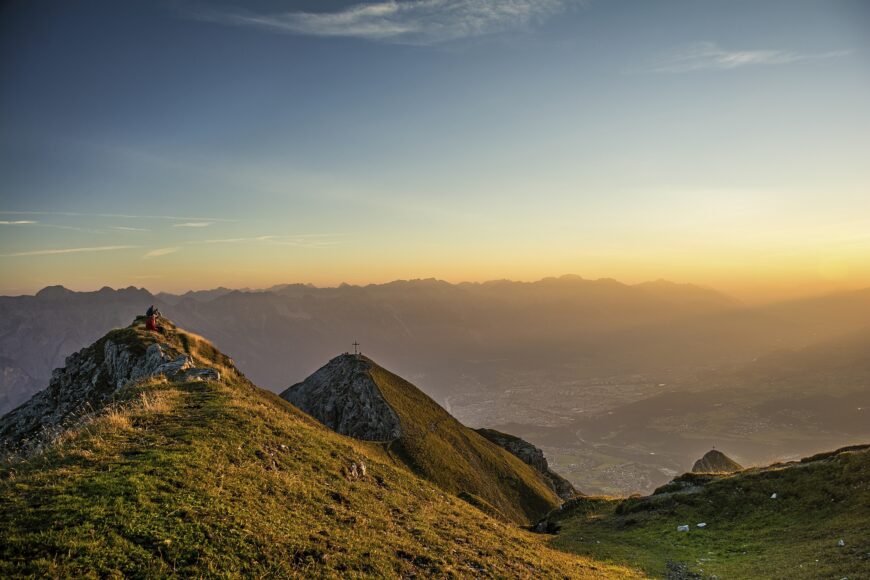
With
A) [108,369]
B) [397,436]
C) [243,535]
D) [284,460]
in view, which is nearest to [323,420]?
[397,436]

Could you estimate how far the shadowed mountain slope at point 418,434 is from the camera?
269 feet

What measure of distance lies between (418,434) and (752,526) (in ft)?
202

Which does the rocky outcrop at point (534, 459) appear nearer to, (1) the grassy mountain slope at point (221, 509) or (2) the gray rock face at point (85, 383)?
(2) the gray rock face at point (85, 383)

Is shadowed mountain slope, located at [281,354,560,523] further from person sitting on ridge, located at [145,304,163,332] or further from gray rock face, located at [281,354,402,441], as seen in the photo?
person sitting on ridge, located at [145,304,163,332]

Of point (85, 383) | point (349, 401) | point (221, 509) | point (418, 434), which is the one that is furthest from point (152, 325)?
point (221, 509)

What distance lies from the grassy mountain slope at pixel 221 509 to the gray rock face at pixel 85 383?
3111 cm

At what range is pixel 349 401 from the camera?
336 ft

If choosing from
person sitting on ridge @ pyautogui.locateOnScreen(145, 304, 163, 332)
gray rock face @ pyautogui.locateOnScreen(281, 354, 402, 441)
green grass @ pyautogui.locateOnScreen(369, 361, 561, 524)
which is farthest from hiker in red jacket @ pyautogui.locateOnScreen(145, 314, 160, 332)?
gray rock face @ pyautogui.locateOnScreen(281, 354, 402, 441)

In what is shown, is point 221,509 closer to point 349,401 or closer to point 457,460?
point 457,460

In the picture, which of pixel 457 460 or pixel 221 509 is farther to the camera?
pixel 457 460

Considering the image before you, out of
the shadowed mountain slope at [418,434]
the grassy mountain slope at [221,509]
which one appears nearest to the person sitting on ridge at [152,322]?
the shadowed mountain slope at [418,434]

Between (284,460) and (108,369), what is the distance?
53384 millimetres

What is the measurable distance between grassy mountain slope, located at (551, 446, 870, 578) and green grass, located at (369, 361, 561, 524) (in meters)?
32.4

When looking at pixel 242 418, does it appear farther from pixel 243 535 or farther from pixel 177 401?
pixel 243 535
